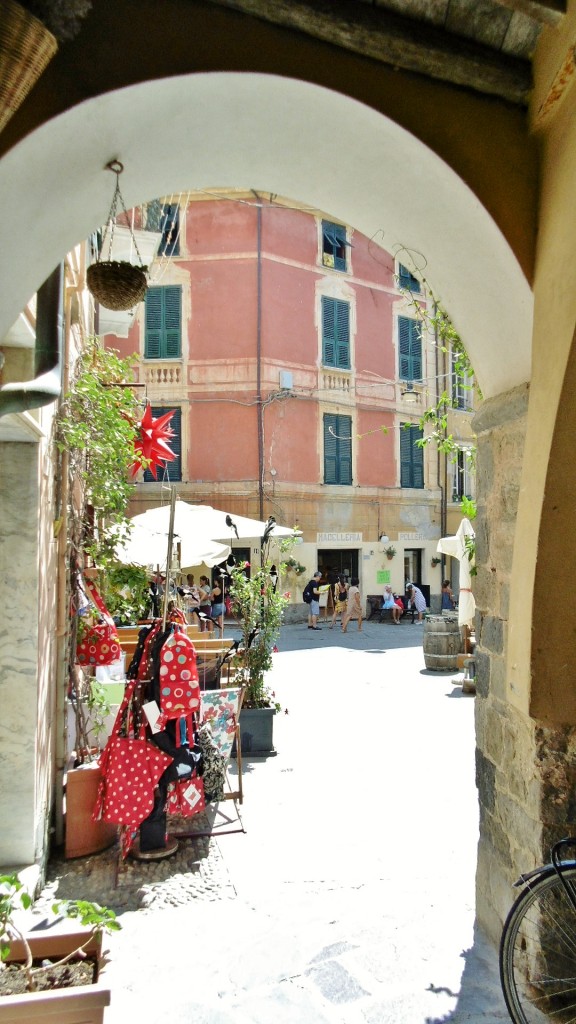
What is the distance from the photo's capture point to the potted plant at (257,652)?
6.33 metres

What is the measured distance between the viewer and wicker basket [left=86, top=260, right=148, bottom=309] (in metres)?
3.01

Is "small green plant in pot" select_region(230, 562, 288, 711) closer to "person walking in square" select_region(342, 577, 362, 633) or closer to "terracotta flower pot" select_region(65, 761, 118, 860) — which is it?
"terracotta flower pot" select_region(65, 761, 118, 860)

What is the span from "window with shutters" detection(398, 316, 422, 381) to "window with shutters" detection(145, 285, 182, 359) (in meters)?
6.74

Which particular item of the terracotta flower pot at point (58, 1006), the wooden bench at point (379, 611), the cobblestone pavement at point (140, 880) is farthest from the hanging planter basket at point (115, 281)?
the wooden bench at point (379, 611)

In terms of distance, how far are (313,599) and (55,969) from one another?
15.6 meters

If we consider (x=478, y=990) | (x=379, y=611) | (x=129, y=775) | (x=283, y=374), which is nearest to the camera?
(x=478, y=990)

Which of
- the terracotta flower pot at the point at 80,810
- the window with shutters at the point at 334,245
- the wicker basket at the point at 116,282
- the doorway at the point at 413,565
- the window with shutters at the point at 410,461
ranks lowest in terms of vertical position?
the terracotta flower pot at the point at 80,810

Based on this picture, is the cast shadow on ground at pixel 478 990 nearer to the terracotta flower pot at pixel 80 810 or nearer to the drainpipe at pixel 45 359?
the terracotta flower pot at pixel 80 810

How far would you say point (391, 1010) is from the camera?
2707 mm

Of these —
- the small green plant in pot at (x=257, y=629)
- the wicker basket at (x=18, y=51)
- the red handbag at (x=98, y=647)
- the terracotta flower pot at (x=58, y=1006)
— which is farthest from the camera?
the small green plant in pot at (x=257, y=629)

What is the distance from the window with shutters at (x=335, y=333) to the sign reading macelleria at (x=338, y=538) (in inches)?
185

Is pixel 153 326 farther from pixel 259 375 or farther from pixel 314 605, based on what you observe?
pixel 314 605

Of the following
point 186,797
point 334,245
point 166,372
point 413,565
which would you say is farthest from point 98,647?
point 413,565

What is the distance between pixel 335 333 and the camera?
65.0ft
